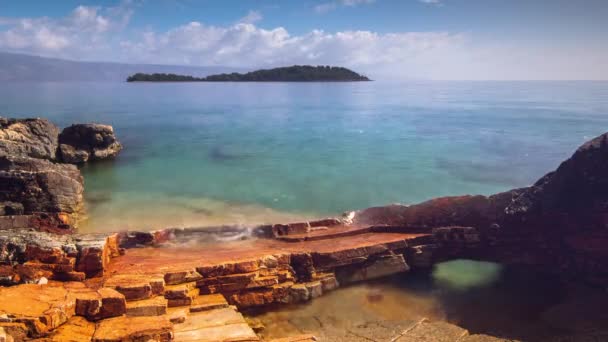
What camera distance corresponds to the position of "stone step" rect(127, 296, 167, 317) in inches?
358

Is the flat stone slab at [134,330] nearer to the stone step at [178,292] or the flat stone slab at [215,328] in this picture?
the flat stone slab at [215,328]

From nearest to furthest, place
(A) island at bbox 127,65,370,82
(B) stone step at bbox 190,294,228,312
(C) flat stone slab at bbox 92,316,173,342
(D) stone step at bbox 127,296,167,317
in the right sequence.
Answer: (C) flat stone slab at bbox 92,316,173,342
(D) stone step at bbox 127,296,167,317
(B) stone step at bbox 190,294,228,312
(A) island at bbox 127,65,370,82

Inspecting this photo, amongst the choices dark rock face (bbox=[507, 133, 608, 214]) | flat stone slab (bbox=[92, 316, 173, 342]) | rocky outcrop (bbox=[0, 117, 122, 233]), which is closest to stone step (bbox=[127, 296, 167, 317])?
flat stone slab (bbox=[92, 316, 173, 342])

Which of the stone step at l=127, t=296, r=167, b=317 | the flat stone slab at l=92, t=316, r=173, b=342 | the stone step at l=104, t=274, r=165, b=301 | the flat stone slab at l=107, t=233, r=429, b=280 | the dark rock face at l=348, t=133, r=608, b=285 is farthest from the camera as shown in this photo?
the dark rock face at l=348, t=133, r=608, b=285

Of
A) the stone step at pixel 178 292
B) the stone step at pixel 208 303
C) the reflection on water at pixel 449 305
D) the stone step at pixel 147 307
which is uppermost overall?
the stone step at pixel 147 307

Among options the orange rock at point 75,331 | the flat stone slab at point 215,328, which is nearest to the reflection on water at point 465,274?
the flat stone slab at point 215,328

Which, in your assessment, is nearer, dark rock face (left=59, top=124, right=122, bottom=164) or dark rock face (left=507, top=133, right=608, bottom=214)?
dark rock face (left=507, top=133, right=608, bottom=214)

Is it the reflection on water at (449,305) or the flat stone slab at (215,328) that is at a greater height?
the flat stone slab at (215,328)

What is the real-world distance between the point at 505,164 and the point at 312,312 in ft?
81.3

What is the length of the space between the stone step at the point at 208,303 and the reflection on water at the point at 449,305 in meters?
1.03

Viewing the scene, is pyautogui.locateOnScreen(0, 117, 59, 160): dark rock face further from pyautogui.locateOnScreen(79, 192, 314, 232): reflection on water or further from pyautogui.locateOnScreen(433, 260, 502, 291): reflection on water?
pyautogui.locateOnScreen(433, 260, 502, 291): reflection on water

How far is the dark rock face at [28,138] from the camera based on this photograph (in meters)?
23.3

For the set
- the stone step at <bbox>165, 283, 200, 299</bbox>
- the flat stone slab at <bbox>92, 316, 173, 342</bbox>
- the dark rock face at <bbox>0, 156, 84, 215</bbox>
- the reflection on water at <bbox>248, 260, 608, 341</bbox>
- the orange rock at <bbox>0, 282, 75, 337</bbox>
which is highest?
the dark rock face at <bbox>0, 156, 84, 215</bbox>

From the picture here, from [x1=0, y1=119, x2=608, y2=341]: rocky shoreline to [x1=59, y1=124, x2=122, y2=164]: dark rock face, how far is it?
1115 centimetres
